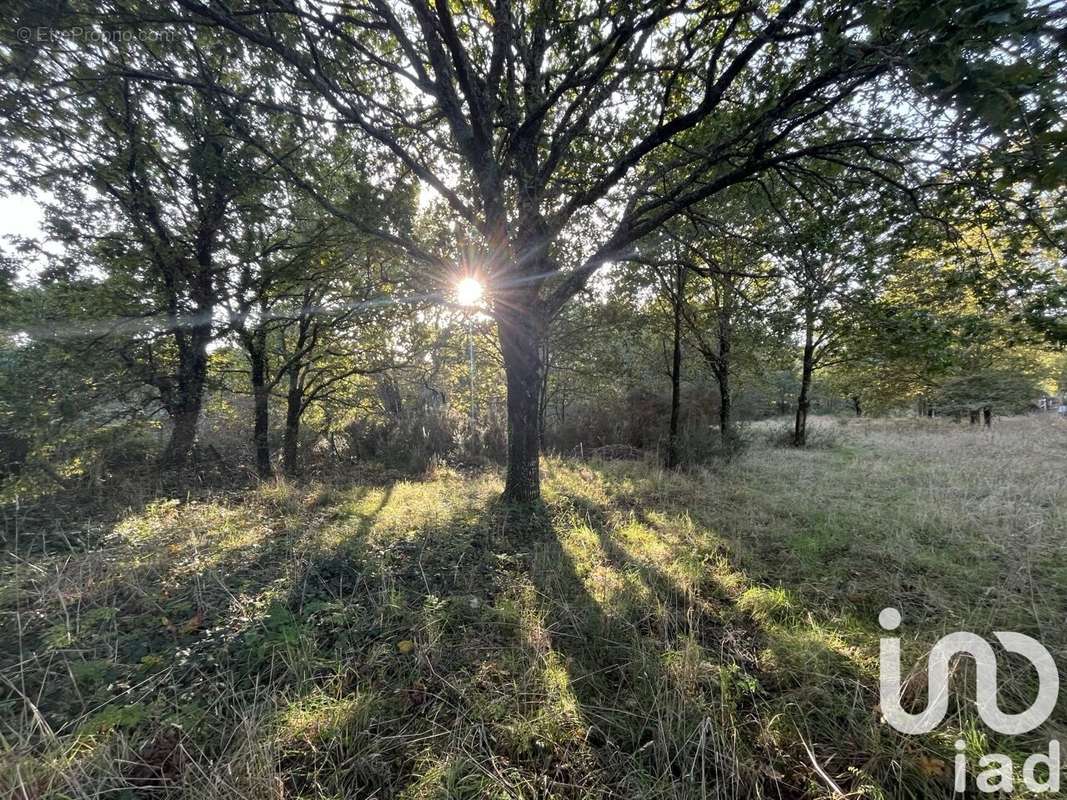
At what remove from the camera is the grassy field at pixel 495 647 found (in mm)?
1653

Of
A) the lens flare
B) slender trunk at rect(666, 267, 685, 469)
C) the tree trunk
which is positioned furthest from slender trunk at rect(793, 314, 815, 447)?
the lens flare

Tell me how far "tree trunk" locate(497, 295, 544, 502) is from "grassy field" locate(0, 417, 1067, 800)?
0.64 metres

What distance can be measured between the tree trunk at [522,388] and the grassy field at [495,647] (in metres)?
0.64

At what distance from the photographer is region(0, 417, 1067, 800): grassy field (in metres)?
1.65

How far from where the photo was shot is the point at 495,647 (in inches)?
97.3

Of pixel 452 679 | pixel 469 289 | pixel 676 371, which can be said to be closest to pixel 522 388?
pixel 469 289

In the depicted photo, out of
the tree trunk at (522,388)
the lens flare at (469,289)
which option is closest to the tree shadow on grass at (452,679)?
the tree trunk at (522,388)

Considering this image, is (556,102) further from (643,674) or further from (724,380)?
(724,380)

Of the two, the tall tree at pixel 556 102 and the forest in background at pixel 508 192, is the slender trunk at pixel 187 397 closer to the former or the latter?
the forest in background at pixel 508 192

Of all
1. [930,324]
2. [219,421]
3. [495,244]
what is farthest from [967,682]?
[219,421]

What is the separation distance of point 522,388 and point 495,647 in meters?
3.52

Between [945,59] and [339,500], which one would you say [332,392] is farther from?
[945,59]

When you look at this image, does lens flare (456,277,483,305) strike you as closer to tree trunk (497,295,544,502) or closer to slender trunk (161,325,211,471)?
tree trunk (497,295,544,502)

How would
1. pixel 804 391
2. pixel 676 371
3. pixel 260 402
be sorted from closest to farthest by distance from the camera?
pixel 676 371 < pixel 260 402 < pixel 804 391
